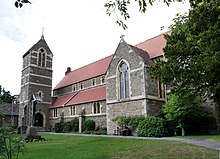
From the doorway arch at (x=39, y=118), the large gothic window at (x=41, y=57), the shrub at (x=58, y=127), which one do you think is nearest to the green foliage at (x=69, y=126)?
the shrub at (x=58, y=127)

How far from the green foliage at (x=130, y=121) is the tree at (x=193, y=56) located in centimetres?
975

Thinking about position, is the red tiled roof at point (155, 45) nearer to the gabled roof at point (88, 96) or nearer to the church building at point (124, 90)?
the church building at point (124, 90)

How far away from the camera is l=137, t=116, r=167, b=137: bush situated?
18.8m

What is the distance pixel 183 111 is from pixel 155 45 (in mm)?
11335

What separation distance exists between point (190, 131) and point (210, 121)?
6.39 feet

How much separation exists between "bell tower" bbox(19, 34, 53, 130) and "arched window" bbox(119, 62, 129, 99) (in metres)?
18.6

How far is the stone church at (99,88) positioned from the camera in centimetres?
2238

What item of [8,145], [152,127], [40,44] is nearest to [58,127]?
[40,44]

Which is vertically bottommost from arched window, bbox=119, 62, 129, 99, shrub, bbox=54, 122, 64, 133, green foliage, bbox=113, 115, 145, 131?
shrub, bbox=54, 122, 64, 133

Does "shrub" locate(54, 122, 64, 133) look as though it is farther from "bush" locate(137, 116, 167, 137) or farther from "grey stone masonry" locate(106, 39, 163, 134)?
"bush" locate(137, 116, 167, 137)

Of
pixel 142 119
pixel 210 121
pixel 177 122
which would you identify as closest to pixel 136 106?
pixel 142 119

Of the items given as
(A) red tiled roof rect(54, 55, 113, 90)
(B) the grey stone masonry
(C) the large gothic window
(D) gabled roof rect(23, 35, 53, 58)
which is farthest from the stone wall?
(D) gabled roof rect(23, 35, 53, 58)

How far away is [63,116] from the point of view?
35656 mm

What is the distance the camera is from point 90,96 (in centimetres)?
3150
